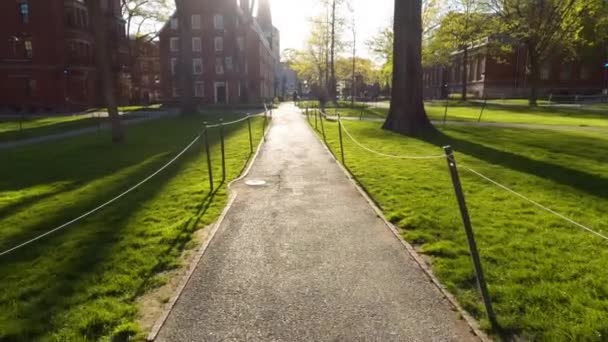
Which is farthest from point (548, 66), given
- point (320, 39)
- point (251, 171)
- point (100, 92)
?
point (251, 171)

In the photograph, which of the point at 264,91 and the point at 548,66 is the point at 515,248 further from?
the point at 264,91

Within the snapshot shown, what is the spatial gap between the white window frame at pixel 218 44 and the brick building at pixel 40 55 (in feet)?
65.0

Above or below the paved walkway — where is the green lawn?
above

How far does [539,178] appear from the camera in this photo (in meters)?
9.10

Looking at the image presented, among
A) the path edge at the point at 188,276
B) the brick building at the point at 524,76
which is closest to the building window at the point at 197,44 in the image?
the brick building at the point at 524,76

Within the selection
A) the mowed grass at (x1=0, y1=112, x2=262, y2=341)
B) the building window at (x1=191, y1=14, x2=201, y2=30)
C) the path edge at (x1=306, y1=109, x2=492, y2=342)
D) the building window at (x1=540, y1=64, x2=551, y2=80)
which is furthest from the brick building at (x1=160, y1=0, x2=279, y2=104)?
the path edge at (x1=306, y1=109, x2=492, y2=342)

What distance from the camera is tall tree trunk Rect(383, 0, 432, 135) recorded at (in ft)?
55.1

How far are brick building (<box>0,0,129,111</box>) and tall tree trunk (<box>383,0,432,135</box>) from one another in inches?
1429

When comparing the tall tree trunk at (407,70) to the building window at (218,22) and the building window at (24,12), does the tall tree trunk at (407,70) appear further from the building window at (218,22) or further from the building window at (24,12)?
the building window at (218,22)

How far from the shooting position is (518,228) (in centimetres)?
598

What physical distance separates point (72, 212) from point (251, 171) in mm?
4597

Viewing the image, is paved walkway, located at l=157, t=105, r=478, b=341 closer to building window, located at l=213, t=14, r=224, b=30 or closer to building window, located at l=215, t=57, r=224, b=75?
building window, located at l=215, t=57, r=224, b=75

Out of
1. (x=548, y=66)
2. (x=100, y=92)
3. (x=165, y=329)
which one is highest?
(x=548, y=66)

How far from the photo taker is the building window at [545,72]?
62.9 metres
